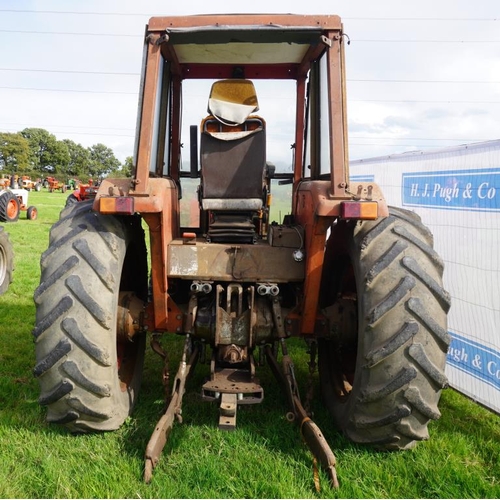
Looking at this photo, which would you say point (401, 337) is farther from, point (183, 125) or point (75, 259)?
point (183, 125)

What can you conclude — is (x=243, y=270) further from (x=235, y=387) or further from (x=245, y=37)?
(x=245, y=37)

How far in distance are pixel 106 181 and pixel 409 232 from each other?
1850mm

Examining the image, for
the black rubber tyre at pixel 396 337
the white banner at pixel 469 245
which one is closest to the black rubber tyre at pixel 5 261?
the white banner at pixel 469 245

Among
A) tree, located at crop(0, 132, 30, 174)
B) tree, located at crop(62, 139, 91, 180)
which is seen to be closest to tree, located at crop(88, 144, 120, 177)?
tree, located at crop(62, 139, 91, 180)

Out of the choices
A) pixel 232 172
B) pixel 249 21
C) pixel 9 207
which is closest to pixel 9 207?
pixel 9 207

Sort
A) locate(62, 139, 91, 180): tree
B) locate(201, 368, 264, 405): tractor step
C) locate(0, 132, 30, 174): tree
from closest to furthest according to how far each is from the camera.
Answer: locate(201, 368, 264, 405): tractor step < locate(0, 132, 30, 174): tree < locate(62, 139, 91, 180): tree

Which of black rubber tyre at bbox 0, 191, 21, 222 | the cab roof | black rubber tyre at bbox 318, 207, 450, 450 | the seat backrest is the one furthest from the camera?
black rubber tyre at bbox 0, 191, 21, 222

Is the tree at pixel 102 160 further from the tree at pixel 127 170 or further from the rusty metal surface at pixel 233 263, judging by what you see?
the rusty metal surface at pixel 233 263

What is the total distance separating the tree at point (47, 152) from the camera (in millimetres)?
88188

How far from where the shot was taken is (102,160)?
323 ft

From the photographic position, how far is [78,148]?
311 feet

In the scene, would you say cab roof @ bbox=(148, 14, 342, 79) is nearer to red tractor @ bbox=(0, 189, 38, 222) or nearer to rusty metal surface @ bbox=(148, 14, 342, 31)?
rusty metal surface @ bbox=(148, 14, 342, 31)

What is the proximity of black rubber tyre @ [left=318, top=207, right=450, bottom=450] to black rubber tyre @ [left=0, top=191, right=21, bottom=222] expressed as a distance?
628 inches

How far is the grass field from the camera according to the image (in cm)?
262
